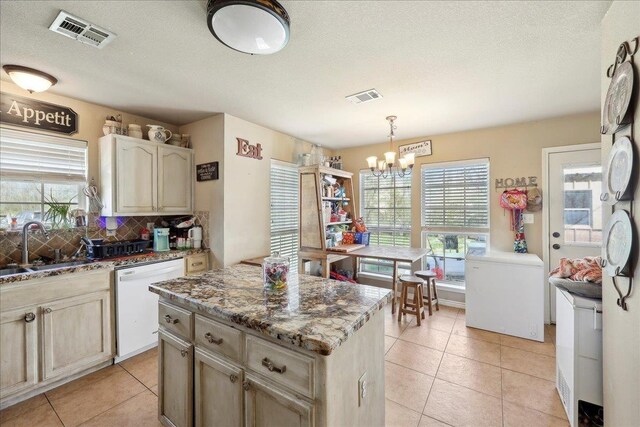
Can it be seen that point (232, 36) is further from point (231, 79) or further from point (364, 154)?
point (364, 154)

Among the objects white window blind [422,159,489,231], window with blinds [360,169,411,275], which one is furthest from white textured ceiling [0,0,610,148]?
window with blinds [360,169,411,275]

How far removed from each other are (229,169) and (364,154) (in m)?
2.41

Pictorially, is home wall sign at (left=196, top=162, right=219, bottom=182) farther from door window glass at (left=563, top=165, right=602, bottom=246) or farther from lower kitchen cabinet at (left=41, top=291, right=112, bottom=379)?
door window glass at (left=563, top=165, right=602, bottom=246)

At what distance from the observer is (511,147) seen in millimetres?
3525

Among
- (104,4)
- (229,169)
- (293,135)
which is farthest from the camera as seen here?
(293,135)

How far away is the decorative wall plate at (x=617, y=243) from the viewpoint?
1269mm

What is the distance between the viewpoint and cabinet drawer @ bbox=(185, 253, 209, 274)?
3.08 metres

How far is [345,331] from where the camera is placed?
1.09 m

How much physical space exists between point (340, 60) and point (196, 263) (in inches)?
103

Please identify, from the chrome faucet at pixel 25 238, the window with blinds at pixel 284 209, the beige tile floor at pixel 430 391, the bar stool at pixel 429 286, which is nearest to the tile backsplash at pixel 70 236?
the chrome faucet at pixel 25 238

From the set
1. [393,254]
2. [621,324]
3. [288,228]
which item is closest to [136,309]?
[288,228]

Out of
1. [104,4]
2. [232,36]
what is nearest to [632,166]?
[232,36]

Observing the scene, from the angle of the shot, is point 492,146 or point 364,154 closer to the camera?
point 492,146

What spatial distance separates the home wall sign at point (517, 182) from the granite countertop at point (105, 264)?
3.85 metres
